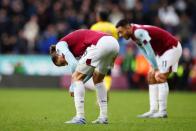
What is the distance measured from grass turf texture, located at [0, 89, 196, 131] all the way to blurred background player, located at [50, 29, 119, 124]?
501mm

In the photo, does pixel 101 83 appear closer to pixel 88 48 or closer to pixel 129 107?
pixel 88 48

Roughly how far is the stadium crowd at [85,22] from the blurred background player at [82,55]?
15191 mm

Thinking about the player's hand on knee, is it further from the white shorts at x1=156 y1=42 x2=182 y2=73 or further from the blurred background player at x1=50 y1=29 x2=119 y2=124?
the blurred background player at x1=50 y1=29 x2=119 y2=124

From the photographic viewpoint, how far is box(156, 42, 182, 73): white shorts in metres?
14.6

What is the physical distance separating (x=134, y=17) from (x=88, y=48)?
655 inches

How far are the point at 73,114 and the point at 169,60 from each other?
98.1 inches

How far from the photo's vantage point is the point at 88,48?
12.5m

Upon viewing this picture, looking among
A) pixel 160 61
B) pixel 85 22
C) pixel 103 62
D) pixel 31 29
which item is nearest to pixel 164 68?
pixel 160 61

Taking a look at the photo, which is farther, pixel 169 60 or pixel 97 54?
pixel 169 60

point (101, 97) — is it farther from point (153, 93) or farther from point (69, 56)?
point (153, 93)

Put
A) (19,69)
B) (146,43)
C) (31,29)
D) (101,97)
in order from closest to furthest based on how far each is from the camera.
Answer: (101,97) → (146,43) → (19,69) → (31,29)

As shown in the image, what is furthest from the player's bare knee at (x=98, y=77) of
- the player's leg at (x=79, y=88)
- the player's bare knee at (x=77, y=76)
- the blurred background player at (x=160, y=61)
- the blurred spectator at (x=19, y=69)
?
the blurred spectator at (x=19, y=69)

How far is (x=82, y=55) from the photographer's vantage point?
1266 centimetres

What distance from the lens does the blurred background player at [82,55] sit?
40.3 feet
